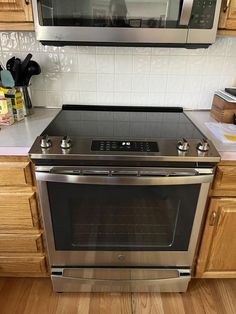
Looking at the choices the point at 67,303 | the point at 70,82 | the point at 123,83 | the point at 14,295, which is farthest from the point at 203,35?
the point at 14,295

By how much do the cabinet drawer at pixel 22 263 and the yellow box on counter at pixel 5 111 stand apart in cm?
71

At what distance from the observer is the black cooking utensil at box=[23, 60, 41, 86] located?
52.5 inches

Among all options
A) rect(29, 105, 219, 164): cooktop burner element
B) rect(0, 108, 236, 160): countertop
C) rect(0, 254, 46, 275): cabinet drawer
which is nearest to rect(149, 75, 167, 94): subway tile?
rect(29, 105, 219, 164): cooktop burner element

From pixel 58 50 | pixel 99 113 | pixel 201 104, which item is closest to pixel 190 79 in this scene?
pixel 201 104

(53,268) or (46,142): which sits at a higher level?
(46,142)

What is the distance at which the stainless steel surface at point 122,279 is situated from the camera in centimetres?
128

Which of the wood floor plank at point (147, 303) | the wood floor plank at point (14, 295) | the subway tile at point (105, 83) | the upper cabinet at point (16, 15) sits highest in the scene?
the upper cabinet at point (16, 15)

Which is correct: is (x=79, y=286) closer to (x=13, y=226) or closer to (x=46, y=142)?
(x=13, y=226)

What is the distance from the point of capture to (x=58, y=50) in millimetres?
1413

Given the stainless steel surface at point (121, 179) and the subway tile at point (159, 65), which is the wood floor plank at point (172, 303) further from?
the subway tile at point (159, 65)

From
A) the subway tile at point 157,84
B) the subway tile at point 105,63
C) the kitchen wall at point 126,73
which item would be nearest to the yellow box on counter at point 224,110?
the kitchen wall at point 126,73

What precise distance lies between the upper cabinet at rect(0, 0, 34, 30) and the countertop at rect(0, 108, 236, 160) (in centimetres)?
45

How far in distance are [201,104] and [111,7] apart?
0.85m

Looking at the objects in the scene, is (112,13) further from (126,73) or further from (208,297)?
(208,297)
